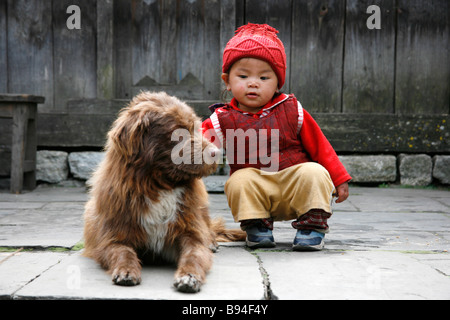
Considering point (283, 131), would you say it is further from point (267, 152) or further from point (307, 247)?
point (307, 247)

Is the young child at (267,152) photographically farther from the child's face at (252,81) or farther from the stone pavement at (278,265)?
the stone pavement at (278,265)

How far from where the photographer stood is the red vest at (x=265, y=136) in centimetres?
309

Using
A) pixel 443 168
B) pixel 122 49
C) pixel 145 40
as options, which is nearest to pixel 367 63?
pixel 443 168

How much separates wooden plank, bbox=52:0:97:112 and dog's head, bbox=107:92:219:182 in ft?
13.4

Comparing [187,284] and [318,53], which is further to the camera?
[318,53]

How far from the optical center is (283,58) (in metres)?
3.11

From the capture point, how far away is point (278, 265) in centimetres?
259

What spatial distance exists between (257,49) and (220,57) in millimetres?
3253

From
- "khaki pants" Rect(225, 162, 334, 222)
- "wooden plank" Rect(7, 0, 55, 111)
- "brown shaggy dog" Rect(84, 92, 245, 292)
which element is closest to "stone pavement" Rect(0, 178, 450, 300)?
"brown shaggy dog" Rect(84, 92, 245, 292)

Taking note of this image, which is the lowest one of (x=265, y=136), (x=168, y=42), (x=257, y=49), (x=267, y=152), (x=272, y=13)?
(x=267, y=152)

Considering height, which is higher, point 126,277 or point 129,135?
point 129,135

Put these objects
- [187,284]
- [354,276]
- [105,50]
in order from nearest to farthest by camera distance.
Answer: [187,284], [354,276], [105,50]

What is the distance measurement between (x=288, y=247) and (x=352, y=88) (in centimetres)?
374

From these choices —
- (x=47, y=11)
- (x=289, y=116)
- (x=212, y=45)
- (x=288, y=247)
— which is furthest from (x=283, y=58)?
(x=47, y=11)
